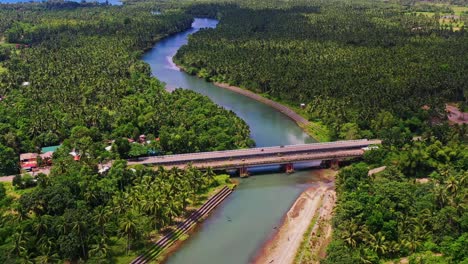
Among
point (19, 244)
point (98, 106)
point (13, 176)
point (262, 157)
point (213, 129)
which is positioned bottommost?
point (13, 176)

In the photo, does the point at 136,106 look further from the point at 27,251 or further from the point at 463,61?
the point at 463,61

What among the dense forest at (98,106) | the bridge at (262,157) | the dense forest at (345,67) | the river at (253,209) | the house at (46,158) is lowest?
the river at (253,209)

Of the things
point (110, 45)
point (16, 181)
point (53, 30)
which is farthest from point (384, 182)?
point (53, 30)

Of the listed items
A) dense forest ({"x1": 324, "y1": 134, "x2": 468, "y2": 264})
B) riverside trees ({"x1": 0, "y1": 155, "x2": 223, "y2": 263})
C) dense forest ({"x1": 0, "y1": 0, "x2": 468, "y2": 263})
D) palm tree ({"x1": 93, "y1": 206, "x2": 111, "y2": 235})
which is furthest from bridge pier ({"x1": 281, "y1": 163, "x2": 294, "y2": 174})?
palm tree ({"x1": 93, "y1": 206, "x2": 111, "y2": 235})

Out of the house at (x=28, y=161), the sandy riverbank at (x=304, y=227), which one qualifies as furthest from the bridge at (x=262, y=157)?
the house at (x=28, y=161)

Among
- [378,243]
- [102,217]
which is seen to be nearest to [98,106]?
[102,217]

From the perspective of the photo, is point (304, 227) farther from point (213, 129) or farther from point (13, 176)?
point (13, 176)

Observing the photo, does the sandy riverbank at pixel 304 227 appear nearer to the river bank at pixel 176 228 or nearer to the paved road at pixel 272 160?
the paved road at pixel 272 160
